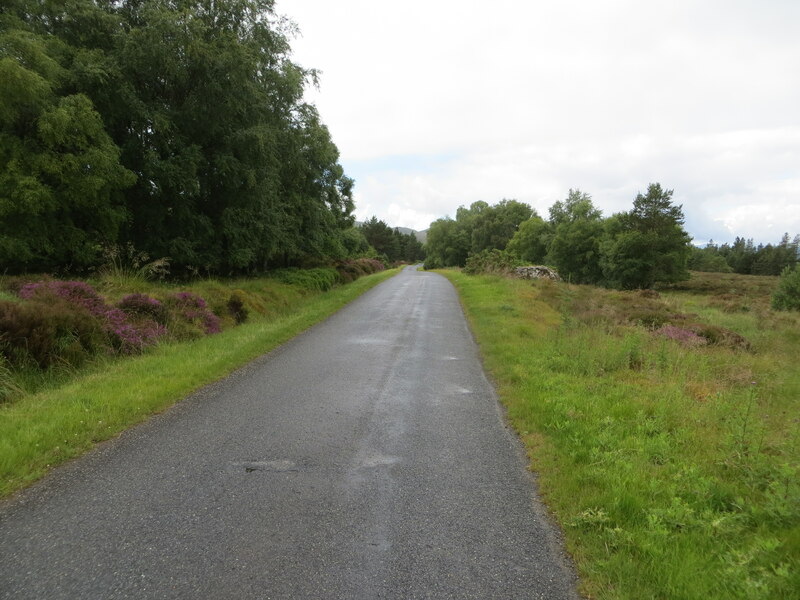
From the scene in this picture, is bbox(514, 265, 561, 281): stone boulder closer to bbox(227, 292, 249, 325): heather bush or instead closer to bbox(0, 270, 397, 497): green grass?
bbox(227, 292, 249, 325): heather bush

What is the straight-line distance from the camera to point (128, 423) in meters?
5.02

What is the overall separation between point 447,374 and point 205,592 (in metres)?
5.66

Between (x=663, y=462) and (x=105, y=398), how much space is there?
6.48 meters

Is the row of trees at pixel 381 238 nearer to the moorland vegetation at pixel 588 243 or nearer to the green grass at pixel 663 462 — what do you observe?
the moorland vegetation at pixel 588 243

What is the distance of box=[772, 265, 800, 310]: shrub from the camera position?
2656 cm

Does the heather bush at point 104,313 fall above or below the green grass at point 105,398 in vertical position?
above

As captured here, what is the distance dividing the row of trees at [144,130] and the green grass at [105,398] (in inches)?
231

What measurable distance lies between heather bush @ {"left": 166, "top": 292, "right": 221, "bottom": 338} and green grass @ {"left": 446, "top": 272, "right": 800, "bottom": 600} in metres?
6.55

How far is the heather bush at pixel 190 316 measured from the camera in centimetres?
958

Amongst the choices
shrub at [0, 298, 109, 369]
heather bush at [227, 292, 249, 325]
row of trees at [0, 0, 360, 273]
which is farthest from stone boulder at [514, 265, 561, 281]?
shrub at [0, 298, 109, 369]

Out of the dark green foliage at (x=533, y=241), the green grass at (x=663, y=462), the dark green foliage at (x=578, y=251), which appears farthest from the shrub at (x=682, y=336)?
the dark green foliage at (x=533, y=241)

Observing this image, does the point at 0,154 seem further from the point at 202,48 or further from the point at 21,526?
the point at 21,526

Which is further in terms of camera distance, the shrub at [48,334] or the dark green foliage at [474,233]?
the dark green foliage at [474,233]

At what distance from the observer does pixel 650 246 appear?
1758 inches
